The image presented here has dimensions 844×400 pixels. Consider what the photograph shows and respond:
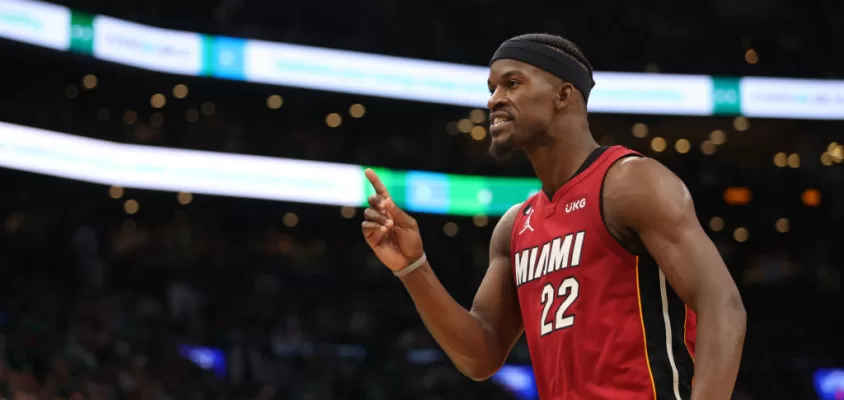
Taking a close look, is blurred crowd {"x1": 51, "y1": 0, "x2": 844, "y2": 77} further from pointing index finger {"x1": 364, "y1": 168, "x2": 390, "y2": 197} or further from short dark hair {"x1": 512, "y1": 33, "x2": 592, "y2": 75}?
pointing index finger {"x1": 364, "y1": 168, "x2": 390, "y2": 197}

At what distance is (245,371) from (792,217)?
1327 centimetres

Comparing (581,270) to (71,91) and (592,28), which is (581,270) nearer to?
(71,91)

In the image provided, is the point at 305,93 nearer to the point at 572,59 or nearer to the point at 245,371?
the point at 245,371

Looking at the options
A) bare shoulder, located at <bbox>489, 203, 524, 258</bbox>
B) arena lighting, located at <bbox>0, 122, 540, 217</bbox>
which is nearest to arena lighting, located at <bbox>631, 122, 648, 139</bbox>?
arena lighting, located at <bbox>0, 122, 540, 217</bbox>

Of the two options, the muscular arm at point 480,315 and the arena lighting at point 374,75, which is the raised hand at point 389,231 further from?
the arena lighting at point 374,75

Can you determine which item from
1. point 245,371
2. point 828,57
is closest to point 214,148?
point 245,371

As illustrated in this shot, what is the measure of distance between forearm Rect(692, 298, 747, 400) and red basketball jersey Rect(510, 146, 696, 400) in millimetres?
245

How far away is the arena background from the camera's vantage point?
12.9 m

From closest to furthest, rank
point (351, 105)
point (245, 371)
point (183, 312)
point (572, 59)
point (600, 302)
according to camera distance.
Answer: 1. point (600, 302)
2. point (572, 59)
3. point (245, 371)
4. point (183, 312)
5. point (351, 105)

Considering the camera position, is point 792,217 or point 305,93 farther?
point 792,217

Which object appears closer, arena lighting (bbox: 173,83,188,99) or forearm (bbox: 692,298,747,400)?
forearm (bbox: 692,298,747,400)

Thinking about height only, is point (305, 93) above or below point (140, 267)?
above

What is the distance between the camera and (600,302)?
285cm

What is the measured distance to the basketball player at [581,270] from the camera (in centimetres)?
264
